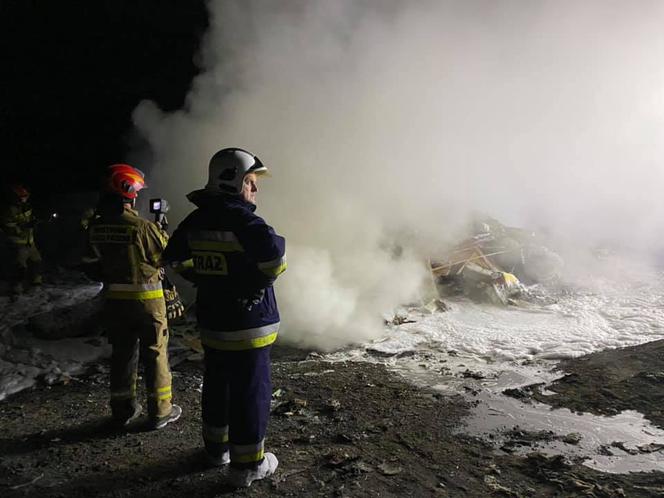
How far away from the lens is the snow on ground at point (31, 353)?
168 inches

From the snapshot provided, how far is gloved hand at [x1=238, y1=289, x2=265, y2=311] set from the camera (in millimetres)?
2424

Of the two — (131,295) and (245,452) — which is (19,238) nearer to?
(131,295)

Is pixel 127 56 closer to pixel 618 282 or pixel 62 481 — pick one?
pixel 62 481

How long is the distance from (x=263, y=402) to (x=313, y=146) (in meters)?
5.30

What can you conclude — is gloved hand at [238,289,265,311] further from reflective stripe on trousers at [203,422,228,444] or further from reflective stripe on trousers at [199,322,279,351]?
reflective stripe on trousers at [203,422,228,444]

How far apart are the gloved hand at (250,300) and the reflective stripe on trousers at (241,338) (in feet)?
0.40

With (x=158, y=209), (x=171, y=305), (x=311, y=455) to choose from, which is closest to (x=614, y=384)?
(x=311, y=455)

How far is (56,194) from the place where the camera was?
10.6m

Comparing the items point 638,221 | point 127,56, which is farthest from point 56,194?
point 638,221

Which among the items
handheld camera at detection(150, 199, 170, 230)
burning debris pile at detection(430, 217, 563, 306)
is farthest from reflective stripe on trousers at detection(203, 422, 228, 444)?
burning debris pile at detection(430, 217, 563, 306)

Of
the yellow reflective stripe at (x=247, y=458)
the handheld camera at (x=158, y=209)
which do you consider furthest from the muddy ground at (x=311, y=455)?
the handheld camera at (x=158, y=209)

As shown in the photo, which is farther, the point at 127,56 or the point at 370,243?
the point at 127,56

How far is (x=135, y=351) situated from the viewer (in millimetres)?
3238

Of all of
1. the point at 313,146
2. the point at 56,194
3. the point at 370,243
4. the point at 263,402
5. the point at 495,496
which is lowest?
the point at 495,496
